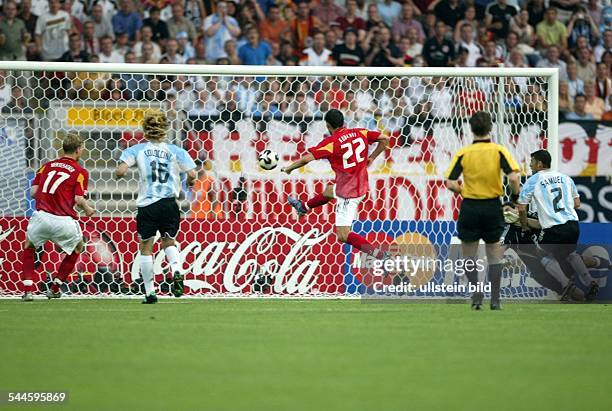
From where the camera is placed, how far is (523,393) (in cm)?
652

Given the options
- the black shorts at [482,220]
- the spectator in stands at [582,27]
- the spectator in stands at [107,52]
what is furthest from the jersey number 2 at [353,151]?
the spectator in stands at [582,27]

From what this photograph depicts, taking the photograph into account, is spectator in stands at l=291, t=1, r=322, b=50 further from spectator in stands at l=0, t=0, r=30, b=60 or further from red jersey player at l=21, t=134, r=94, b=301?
red jersey player at l=21, t=134, r=94, b=301

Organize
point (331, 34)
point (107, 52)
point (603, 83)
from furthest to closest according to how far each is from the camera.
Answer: point (603, 83)
point (331, 34)
point (107, 52)

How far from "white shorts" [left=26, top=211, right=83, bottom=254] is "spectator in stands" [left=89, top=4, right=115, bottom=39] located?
25.4ft

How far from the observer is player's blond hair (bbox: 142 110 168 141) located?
12.0 meters

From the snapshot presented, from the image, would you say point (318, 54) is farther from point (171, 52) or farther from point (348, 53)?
point (171, 52)

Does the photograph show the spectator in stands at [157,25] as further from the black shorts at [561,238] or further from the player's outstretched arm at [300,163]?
the black shorts at [561,238]

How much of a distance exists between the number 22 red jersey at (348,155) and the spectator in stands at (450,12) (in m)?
9.05

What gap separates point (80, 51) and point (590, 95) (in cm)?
883

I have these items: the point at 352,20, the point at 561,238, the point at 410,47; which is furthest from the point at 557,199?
the point at 352,20

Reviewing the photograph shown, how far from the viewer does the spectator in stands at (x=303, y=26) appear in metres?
20.4

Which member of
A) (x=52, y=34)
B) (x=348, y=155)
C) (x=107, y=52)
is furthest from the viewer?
(x=52, y=34)

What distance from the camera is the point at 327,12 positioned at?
21078 mm

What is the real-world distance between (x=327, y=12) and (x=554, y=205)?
29.2 feet
